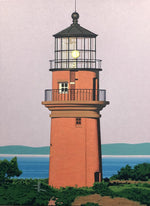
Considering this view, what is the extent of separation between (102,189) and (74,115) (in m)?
6.82

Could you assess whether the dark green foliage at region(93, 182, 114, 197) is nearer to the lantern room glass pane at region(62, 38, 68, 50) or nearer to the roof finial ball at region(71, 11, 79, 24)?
the lantern room glass pane at region(62, 38, 68, 50)

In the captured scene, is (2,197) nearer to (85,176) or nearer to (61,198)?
(61,198)

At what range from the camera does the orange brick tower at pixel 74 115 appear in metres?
53.2

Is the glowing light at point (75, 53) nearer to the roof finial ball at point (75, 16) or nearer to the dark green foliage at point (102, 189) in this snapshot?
the roof finial ball at point (75, 16)

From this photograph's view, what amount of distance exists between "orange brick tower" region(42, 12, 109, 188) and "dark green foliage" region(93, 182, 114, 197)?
1.62 meters

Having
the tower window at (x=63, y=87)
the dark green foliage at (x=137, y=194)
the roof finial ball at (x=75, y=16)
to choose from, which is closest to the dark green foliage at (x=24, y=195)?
the dark green foliage at (x=137, y=194)

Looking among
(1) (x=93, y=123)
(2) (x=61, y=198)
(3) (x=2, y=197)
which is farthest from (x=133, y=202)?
(1) (x=93, y=123)

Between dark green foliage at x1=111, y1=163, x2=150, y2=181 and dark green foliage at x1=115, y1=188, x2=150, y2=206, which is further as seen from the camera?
dark green foliage at x1=111, y1=163, x2=150, y2=181

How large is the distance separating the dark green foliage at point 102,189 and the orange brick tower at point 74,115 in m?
1.62

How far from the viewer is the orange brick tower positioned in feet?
174

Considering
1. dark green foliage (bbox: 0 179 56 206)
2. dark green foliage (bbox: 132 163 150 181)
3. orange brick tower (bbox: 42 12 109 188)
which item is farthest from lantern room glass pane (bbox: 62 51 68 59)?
dark green foliage (bbox: 132 163 150 181)

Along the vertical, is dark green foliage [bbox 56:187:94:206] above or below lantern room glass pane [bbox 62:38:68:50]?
below

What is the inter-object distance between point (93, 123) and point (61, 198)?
9.99 meters

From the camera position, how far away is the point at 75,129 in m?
53.2
